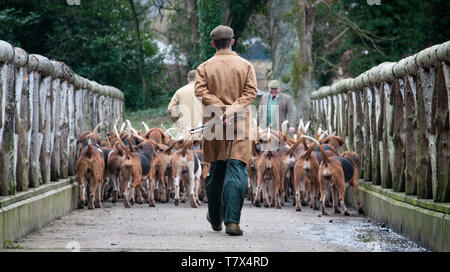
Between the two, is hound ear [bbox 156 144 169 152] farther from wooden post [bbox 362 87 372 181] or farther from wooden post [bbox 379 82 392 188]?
wooden post [bbox 379 82 392 188]

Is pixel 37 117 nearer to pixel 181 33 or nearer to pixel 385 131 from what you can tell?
pixel 385 131

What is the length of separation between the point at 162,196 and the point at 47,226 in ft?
14.6

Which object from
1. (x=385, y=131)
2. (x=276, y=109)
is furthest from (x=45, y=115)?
(x=276, y=109)

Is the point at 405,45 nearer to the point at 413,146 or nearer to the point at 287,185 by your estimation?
the point at 287,185

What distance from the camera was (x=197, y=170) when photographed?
13641 millimetres

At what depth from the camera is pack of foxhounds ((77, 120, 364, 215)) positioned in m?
12.1

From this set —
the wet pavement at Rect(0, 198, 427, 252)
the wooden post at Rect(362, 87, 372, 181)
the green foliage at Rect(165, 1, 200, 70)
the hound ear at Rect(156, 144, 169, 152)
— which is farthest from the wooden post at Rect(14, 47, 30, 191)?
the green foliage at Rect(165, 1, 200, 70)

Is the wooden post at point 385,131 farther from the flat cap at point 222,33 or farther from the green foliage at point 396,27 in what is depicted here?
the green foliage at point 396,27

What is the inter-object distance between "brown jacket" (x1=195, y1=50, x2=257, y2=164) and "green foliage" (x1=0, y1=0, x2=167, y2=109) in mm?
23153

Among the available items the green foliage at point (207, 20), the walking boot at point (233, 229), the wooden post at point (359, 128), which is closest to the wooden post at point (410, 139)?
the walking boot at point (233, 229)

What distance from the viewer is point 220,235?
28.9 ft

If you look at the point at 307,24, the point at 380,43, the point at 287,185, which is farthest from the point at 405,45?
the point at 287,185

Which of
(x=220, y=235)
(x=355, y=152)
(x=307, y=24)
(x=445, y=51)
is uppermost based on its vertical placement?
(x=307, y=24)

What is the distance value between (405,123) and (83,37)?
24.9m
